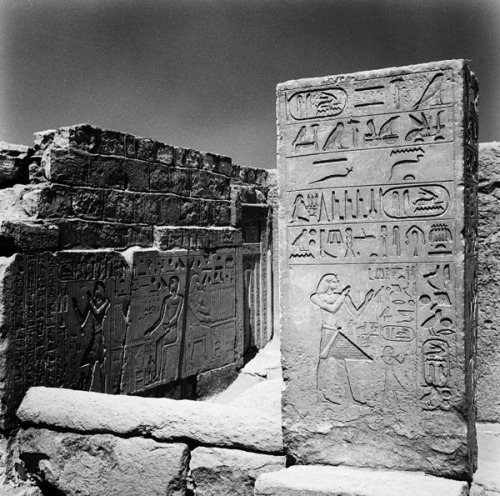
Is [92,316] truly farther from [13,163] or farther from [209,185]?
[209,185]

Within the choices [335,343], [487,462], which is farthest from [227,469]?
[487,462]

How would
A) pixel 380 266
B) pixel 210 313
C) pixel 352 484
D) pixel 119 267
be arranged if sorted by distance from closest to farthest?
pixel 352 484
pixel 380 266
pixel 119 267
pixel 210 313

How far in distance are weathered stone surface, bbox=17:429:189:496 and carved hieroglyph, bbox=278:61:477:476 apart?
31.7 inches

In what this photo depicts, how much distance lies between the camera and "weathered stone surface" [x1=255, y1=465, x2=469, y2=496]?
2.60 m

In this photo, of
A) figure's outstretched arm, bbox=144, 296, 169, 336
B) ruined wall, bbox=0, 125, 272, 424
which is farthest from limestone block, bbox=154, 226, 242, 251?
figure's outstretched arm, bbox=144, 296, 169, 336

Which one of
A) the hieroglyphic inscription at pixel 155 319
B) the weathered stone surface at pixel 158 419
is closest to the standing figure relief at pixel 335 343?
the weathered stone surface at pixel 158 419

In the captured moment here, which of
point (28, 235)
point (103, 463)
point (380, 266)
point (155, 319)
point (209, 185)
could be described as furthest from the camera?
point (209, 185)

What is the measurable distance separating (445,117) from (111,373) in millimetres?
3568

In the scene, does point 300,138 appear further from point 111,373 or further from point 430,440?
point 111,373

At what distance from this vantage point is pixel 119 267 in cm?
532

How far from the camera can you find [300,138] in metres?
3.02

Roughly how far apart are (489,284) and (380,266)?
98 centimetres

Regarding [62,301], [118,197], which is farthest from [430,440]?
[118,197]

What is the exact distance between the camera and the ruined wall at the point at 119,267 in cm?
445
